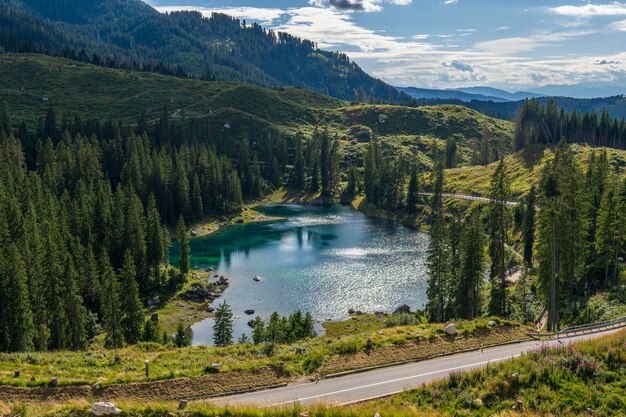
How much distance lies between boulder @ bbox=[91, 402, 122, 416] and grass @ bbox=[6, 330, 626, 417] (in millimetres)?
427

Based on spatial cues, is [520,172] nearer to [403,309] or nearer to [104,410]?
[403,309]

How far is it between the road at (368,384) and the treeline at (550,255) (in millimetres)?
27656

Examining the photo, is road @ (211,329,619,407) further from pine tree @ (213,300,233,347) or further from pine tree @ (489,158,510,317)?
pine tree @ (213,300,233,347)

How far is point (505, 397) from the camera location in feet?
87.7

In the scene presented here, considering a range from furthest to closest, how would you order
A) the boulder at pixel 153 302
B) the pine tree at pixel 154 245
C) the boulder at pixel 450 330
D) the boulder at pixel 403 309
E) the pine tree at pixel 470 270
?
the pine tree at pixel 154 245 < the boulder at pixel 153 302 < the boulder at pixel 403 309 < the pine tree at pixel 470 270 < the boulder at pixel 450 330

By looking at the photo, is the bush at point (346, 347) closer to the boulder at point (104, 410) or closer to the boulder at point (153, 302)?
the boulder at point (104, 410)

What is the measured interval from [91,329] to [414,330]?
189 feet

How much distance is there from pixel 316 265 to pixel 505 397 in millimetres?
92898

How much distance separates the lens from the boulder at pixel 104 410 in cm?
2308

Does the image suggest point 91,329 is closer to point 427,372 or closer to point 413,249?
point 427,372

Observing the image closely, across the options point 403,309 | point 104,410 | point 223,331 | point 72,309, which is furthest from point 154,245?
point 104,410

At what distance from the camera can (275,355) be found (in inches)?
1431

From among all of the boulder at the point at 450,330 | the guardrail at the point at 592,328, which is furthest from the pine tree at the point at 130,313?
the guardrail at the point at 592,328

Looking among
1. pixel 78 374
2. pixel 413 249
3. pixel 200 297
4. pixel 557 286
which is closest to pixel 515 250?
pixel 413 249
